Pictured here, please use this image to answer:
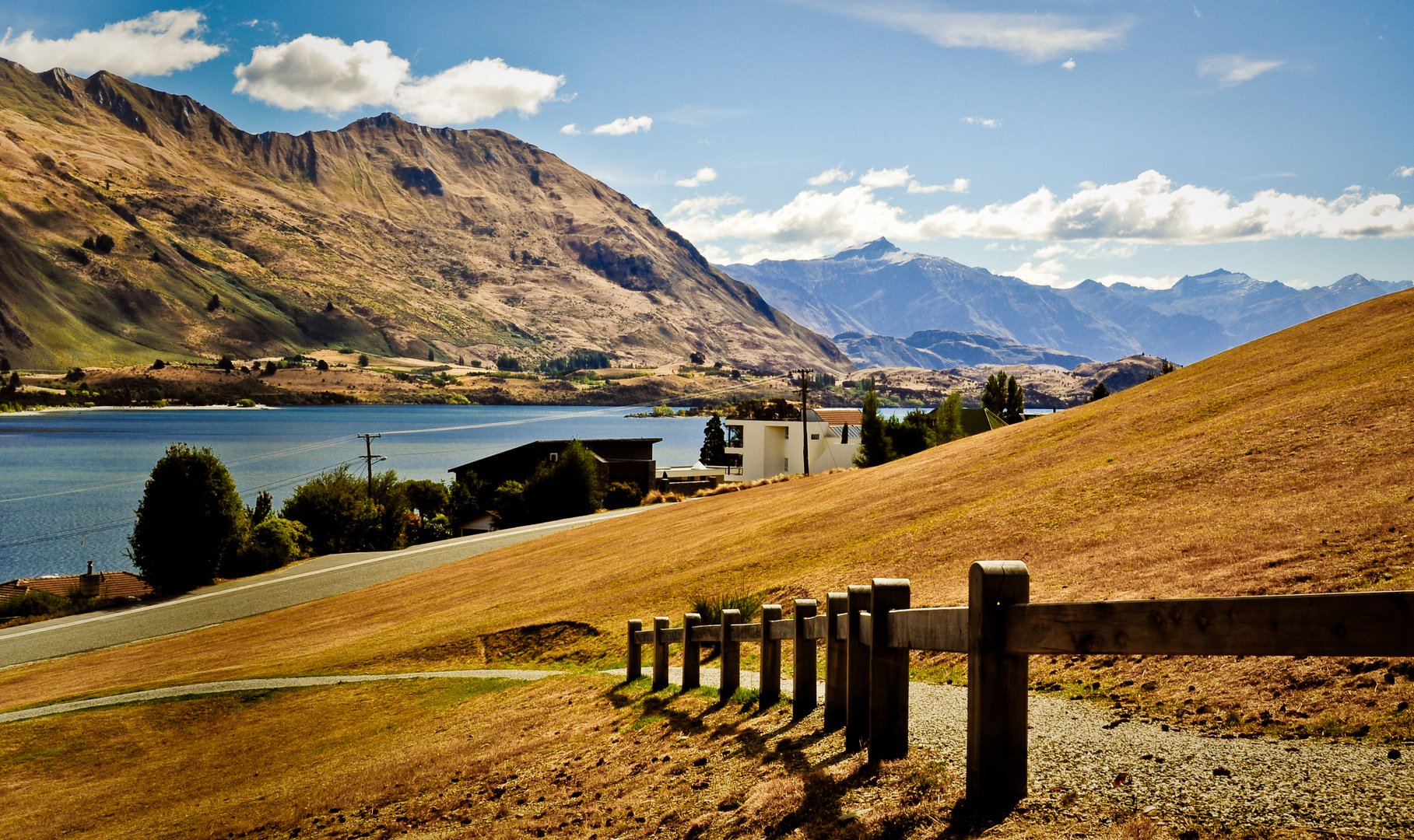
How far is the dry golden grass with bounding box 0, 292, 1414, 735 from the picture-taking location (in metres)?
12.6

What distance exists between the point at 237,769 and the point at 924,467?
78.4 feet

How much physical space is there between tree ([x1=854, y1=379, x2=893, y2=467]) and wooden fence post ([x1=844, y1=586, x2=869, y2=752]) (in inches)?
2276

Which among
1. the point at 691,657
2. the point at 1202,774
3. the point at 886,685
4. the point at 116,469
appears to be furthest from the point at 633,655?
the point at 116,469

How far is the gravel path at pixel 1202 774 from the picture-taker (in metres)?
4.74

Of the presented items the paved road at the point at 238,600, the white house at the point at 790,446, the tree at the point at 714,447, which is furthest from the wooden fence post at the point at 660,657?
the tree at the point at 714,447

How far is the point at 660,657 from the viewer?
12305 mm

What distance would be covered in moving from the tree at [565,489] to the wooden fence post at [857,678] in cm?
7064

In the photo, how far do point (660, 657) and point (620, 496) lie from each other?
71.3 metres

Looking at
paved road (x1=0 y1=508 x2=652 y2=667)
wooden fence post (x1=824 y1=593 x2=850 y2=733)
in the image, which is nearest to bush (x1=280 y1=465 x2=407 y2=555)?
paved road (x1=0 y1=508 x2=652 y2=667)

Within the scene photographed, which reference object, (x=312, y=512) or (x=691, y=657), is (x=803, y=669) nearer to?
(x=691, y=657)

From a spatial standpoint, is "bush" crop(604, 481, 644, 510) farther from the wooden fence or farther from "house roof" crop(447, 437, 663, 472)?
the wooden fence

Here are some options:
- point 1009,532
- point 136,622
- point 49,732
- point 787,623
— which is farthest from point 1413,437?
point 136,622

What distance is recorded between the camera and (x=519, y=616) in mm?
23828

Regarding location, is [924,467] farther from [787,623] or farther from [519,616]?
[787,623]
